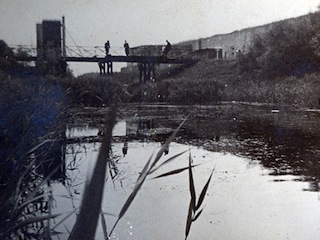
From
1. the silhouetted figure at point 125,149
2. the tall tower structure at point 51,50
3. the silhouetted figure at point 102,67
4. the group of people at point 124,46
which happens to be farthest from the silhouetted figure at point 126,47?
the silhouetted figure at point 125,149

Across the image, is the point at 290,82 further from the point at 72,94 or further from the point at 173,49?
the point at 72,94

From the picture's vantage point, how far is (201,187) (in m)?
1.85

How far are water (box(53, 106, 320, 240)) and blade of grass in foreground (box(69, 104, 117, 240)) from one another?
81 centimetres

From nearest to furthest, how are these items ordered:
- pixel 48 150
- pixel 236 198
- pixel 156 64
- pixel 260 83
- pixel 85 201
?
pixel 85 201 → pixel 48 150 → pixel 156 64 → pixel 236 198 → pixel 260 83

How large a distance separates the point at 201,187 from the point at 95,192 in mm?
1524

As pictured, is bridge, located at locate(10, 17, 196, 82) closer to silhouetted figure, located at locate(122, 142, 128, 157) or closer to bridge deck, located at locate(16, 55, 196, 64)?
bridge deck, located at locate(16, 55, 196, 64)

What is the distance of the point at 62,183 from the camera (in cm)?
159

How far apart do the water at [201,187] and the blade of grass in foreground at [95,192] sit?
31.8 inches

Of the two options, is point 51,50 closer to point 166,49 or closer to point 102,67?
point 102,67

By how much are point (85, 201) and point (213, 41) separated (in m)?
1.61

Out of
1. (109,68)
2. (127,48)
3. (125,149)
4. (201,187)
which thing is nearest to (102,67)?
(109,68)

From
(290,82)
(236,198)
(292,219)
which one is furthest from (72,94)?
(290,82)

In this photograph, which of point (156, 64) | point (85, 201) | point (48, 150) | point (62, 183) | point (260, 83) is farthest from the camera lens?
point (260, 83)

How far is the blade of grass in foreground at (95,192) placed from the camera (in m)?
0.35
